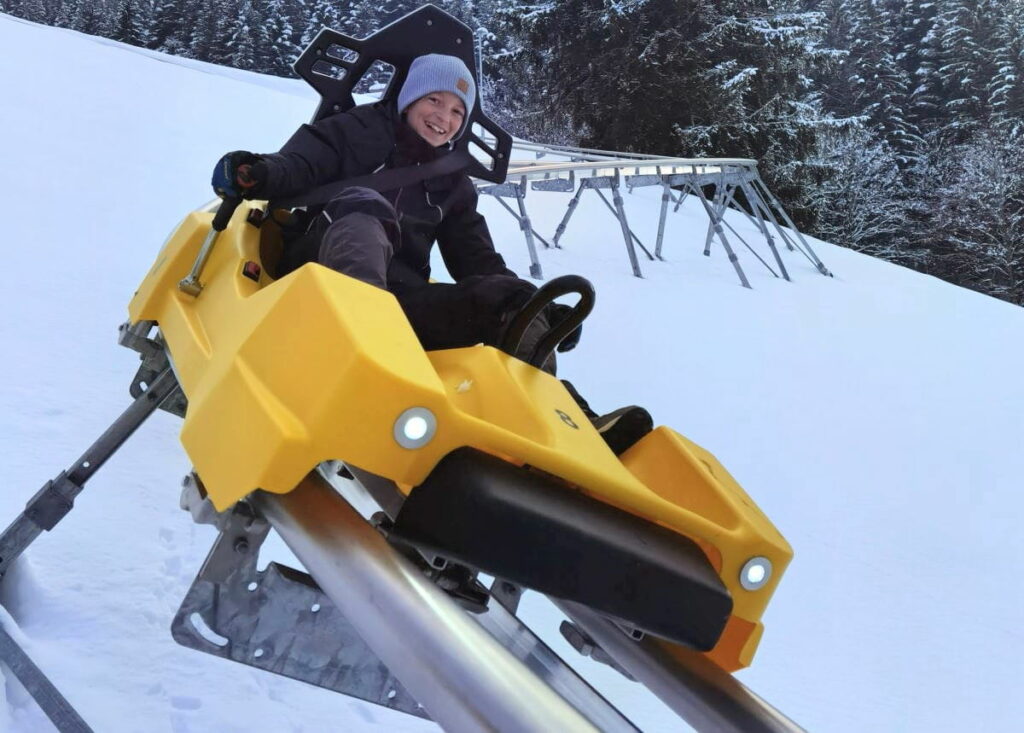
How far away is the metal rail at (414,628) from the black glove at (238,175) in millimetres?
657

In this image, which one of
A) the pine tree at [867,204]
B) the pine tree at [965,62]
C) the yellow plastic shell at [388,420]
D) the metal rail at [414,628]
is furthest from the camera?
the pine tree at [965,62]

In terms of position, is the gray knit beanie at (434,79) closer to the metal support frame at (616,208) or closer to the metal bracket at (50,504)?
the metal bracket at (50,504)

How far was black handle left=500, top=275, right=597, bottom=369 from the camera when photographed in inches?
37.9

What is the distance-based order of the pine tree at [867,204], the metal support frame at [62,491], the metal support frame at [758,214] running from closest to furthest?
the metal support frame at [62,491] → the metal support frame at [758,214] → the pine tree at [867,204]

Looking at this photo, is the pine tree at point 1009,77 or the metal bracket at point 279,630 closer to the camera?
the metal bracket at point 279,630

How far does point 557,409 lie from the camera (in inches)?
36.8

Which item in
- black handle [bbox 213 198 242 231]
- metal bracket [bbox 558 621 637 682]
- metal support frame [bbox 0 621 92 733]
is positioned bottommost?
metal support frame [bbox 0 621 92 733]

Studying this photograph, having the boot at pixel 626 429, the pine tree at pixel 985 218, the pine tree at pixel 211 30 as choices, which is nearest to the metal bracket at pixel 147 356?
the boot at pixel 626 429

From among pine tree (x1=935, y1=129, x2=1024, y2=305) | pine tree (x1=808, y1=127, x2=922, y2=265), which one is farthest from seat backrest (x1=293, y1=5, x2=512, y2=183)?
pine tree (x1=935, y1=129, x2=1024, y2=305)

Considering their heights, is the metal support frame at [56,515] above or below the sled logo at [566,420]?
below

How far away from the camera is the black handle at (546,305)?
96cm

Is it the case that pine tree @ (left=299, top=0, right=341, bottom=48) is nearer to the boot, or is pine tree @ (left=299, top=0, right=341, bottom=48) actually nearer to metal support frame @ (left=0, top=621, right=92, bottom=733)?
the boot

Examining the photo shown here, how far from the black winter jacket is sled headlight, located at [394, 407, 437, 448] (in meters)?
0.73

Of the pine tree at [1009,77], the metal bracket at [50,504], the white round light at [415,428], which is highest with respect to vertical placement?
the pine tree at [1009,77]
